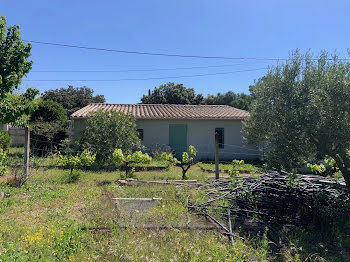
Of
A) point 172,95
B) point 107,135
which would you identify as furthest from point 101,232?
point 172,95

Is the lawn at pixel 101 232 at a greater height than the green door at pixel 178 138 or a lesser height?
lesser

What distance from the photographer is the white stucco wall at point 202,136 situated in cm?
1636

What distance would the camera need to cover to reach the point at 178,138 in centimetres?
1669

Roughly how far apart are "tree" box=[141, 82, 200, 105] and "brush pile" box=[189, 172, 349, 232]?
2674 centimetres

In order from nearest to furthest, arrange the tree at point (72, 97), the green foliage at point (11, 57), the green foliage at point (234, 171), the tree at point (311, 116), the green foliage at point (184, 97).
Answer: the tree at point (311, 116), the green foliage at point (11, 57), the green foliage at point (234, 171), the tree at point (72, 97), the green foliage at point (184, 97)

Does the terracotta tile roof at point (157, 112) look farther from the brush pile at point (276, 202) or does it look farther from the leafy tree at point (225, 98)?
the leafy tree at point (225, 98)

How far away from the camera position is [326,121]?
489 centimetres

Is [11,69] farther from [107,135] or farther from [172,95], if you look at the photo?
[172,95]

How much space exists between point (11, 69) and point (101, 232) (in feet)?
16.3

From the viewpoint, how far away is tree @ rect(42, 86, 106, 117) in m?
30.7

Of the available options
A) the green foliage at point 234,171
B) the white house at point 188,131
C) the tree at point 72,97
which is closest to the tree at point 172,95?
the tree at point 72,97

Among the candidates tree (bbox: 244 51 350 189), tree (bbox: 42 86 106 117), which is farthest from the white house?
tree (bbox: 42 86 106 117)

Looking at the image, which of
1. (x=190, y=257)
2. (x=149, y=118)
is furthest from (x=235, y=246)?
(x=149, y=118)

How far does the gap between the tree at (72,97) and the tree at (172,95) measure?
24.4ft
